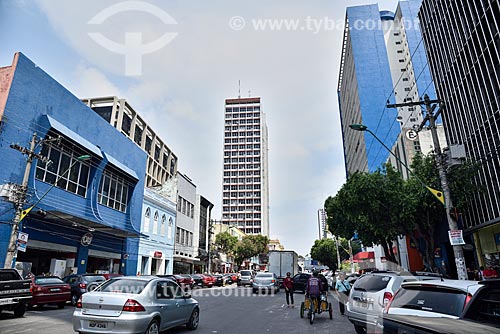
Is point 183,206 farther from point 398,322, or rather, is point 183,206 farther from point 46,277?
point 398,322

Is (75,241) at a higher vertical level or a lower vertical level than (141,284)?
higher

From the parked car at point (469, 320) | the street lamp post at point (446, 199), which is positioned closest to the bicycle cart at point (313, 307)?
the street lamp post at point (446, 199)

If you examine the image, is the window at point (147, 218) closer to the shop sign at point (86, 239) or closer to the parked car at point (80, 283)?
the shop sign at point (86, 239)

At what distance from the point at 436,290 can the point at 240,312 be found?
1016cm

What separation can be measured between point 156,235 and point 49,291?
22.1 metres

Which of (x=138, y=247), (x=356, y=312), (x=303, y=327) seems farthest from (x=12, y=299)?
(x=138, y=247)

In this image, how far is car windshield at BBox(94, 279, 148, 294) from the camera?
788 cm

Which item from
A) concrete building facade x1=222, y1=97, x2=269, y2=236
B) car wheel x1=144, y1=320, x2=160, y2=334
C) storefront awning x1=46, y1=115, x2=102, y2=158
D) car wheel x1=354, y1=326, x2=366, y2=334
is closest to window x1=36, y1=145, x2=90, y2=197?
storefront awning x1=46, y1=115, x2=102, y2=158

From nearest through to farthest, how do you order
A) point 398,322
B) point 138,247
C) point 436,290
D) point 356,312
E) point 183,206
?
point 398,322
point 436,290
point 356,312
point 138,247
point 183,206

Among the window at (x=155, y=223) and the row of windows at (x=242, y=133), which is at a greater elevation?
the row of windows at (x=242, y=133)

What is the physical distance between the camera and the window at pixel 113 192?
2686 cm

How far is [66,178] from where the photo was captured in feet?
74.9

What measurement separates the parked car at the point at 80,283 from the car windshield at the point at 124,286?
29.6 ft

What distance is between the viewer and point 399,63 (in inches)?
3051
